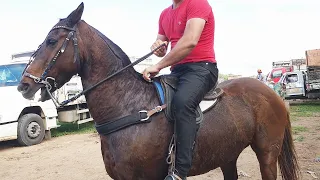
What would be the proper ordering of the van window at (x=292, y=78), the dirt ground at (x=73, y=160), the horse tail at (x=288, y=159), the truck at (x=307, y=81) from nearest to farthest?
1. the horse tail at (x=288, y=159)
2. the dirt ground at (x=73, y=160)
3. the truck at (x=307, y=81)
4. the van window at (x=292, y=78)

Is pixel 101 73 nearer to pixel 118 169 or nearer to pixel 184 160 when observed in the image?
pixel 118 169

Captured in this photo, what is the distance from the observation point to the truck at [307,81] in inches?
723

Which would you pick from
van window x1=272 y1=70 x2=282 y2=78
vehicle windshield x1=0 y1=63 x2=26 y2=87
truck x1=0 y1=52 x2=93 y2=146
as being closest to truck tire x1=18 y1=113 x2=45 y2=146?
truck x1=0 y1=52 x2=93 y2=146

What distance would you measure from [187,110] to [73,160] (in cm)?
564

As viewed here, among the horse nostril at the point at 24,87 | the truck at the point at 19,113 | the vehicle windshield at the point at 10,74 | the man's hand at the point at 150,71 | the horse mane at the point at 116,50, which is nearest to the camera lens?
the horse nostril at the point at 24,87

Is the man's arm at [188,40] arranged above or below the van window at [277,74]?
above

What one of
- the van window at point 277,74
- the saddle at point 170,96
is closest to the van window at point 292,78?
the van window at point 277,74

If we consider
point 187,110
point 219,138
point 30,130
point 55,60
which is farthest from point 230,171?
point 30,130

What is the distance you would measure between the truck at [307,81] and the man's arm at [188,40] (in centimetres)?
1650

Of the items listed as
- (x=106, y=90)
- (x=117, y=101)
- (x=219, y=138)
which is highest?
(x=106, y=90)

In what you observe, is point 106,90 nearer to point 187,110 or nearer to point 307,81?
point 187,110

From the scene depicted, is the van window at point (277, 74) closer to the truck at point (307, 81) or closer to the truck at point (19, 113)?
the truck at point (307, 81)

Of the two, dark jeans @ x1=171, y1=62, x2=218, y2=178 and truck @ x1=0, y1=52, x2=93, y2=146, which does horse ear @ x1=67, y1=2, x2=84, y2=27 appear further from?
truck @ x1=0, y1=52, x2=93, y2=146

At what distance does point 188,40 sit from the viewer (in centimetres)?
285
